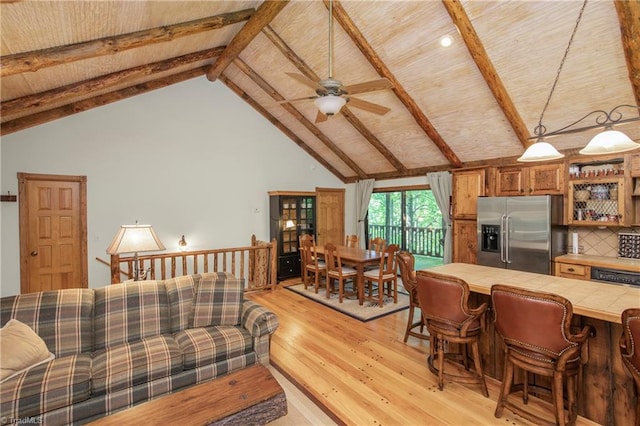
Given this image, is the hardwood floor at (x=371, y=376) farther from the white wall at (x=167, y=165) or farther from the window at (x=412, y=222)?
the white wall at (x=167, y=165)

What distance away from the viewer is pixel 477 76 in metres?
3.96

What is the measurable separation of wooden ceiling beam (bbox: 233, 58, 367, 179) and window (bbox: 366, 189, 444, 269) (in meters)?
0.95

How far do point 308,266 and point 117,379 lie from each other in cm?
378

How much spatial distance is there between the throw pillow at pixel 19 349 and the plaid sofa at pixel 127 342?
6 centimetres

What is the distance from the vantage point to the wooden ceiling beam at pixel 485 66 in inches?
128

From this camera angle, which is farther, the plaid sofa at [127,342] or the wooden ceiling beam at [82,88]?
the wooden ceiling beam at [82,88]

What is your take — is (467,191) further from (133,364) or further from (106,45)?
(106,45)

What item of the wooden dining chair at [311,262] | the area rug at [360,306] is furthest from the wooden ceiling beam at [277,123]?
the area rug at [360,306]

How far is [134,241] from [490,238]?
489 centimetres

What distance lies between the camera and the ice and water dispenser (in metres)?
4.67

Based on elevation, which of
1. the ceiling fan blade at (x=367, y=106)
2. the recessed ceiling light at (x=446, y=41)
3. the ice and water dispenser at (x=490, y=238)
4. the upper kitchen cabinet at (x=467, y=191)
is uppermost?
the recessed ceiling light at (x=446, y=41)

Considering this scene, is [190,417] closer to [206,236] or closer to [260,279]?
[260,279]

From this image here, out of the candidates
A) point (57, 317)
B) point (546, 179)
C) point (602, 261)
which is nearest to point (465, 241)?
point (546, 179)

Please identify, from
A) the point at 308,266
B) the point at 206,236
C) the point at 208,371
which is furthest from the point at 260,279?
the point at 208,371
